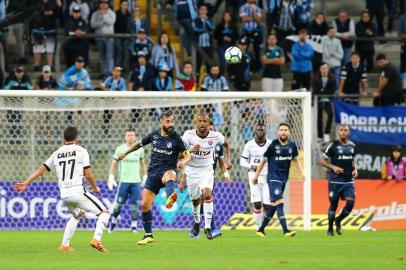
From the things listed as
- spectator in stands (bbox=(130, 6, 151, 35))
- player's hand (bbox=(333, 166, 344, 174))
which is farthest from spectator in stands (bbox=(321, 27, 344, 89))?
player's hand (bbox=(333, 166, 344, 174))

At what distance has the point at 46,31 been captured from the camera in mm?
27688

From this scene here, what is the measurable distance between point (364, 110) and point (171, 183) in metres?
9.20

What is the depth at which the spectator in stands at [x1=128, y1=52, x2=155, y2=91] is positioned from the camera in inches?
1055

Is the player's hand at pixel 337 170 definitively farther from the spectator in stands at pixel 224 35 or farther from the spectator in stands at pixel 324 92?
the spectator in stands at pixel 224 35

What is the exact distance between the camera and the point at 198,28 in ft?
93.6

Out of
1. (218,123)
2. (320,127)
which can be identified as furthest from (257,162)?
(320,127)

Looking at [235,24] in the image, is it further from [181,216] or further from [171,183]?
[171,183]

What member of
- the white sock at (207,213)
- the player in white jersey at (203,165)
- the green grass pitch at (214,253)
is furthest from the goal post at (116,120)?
the white sock at (207,213)

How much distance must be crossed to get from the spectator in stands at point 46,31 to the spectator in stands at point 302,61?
579cm

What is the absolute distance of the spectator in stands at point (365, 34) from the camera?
29266 mm

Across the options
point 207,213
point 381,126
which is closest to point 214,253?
point 207,213

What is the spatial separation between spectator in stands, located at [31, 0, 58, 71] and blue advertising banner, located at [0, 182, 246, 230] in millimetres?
4892

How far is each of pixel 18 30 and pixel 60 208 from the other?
586 cm

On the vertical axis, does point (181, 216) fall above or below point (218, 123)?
below
